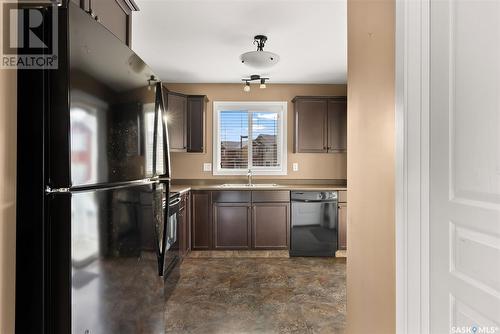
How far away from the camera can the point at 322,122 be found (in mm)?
4336

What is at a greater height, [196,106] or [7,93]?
[196,106]

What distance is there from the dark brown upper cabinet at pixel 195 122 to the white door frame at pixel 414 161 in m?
3.49

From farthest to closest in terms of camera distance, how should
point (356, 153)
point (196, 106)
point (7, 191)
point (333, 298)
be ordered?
point (196, 106)
point (333, 298)
point (356, 153)
point (7, 191)

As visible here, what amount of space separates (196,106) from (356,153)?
3.14 meters

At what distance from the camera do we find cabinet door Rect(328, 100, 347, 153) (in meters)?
4.32

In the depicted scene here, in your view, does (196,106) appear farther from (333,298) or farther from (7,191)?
(7,191)

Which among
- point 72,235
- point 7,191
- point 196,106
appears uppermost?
point 196,106

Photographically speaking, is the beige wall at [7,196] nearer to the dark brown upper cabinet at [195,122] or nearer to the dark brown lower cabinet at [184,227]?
the dark brown lower cabinet at [184,227]

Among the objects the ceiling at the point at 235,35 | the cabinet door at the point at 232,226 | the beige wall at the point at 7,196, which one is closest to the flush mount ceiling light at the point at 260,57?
the ceiling at the point at 235,35

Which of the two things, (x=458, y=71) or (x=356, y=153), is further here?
(x=356, y=153)

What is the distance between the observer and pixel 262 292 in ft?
9.41

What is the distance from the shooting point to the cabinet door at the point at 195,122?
429cm

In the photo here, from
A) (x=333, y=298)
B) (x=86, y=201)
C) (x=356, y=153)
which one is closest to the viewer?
(x=86, y=201)

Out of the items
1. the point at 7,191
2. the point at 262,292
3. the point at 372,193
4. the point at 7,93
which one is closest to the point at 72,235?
the point at 7,191
